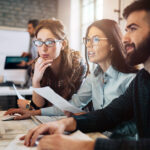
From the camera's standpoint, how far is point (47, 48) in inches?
60.2

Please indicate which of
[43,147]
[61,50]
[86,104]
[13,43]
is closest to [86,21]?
[13,43]

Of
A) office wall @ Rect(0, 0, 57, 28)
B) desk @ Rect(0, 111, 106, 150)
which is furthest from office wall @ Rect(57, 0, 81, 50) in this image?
desk @ Rect(0, 111, 106, 150)

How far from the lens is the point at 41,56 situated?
1.55 meters

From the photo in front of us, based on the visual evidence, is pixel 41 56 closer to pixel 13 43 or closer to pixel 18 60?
pixel 18 60

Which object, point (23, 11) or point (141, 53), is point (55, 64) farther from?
point (23, 11)

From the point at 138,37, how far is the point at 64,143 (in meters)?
0.54

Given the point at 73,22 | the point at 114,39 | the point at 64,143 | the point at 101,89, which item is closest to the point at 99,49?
the point at 114,39

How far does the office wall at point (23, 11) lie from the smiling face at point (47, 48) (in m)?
4.41

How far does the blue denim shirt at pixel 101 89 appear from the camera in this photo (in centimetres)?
125

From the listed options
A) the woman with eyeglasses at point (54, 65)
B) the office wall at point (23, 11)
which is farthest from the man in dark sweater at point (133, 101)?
the office wall at point (23, 11)

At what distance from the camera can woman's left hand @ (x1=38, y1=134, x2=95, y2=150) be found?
61 cm

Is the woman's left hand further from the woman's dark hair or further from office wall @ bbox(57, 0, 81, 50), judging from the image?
office wall @ bbox(57, 0, 81, 50)

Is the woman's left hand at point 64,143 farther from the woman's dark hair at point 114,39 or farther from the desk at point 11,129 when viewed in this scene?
the woman's dark hair at point 114,39

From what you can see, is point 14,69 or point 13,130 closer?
point 13,130
